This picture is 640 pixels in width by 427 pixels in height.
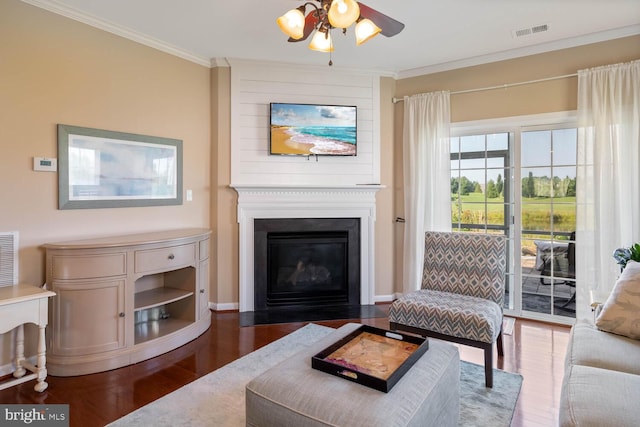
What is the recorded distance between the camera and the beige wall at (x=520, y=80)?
10.9ft

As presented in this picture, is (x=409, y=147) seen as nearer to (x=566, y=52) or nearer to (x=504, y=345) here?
(x=566, y=52)

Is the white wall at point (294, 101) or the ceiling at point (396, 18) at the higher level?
the ceiling at point (396, 18)

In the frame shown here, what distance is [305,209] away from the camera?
408 centimetres

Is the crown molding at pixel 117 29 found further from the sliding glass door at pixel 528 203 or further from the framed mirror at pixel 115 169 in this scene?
the sliding glass door at pixel 528 203

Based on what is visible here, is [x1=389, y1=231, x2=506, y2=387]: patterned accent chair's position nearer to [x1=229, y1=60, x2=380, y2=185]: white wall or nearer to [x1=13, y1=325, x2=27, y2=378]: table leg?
[x1=229, y1=60, x2=380, y2=185]: white wall

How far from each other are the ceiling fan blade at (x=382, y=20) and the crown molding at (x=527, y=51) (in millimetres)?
2060

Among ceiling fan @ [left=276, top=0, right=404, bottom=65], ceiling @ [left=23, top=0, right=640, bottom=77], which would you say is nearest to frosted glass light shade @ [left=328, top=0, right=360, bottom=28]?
ceiling fan @ [left=276, top=0, right=404, bottom=65]

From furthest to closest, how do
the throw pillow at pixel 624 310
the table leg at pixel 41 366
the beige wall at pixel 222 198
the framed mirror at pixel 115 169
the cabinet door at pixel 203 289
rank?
the beige wall at pixel 222 198, the cabinet door at pixel 203 289, the framed mirror at pixel 115 169, the table leg at pixel 41 366, the throw pillow at pixel 624 310

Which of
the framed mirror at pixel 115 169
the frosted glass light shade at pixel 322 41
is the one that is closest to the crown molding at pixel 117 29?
the framed mirror at pixel 115 169

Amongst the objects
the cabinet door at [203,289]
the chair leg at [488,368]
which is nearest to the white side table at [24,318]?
the cabinet door at [203,289]

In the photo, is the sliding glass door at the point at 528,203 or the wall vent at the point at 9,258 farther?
the sliding glass door at the point at 528,203

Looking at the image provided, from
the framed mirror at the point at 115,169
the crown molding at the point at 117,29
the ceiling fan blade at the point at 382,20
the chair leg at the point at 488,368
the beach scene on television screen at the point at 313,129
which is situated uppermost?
the crown molding at the point at 117,29

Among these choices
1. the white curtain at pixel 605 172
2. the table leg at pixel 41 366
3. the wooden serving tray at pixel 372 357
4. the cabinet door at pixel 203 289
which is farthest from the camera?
the cabinet door at pixel 203 289

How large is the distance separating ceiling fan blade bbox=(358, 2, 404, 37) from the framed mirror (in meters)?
2.36
